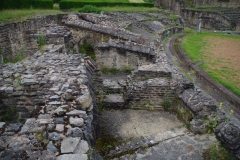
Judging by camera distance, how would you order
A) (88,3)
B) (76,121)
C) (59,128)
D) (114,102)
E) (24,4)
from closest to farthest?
(59,128) → (76,121) → (114,102) → (24,4) → (88,3)

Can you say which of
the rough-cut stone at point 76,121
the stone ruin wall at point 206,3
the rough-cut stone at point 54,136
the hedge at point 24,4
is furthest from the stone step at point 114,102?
the stone ruin wall at point 206,3

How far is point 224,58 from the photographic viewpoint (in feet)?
35.1

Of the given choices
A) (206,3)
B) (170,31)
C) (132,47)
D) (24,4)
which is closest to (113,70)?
(132,47)

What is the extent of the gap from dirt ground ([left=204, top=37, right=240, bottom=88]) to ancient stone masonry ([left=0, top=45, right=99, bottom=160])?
5885 millimetres

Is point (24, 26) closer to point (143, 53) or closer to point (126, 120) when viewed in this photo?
point (143, 53)

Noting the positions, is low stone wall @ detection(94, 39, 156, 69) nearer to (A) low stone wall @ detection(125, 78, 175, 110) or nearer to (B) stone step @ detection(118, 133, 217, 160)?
(A) low stone wall @ detection(125, 78, 175, 110)

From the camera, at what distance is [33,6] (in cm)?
1638

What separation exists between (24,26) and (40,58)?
25.6ft

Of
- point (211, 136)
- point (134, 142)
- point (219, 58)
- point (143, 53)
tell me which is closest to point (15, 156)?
point (134, 142)

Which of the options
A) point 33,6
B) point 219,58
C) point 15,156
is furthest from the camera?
point 33,6

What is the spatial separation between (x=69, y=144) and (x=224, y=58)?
9895 mm

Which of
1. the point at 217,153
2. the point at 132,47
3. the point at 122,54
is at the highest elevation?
the point at 132,47

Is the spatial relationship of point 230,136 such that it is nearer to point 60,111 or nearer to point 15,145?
point 60,111

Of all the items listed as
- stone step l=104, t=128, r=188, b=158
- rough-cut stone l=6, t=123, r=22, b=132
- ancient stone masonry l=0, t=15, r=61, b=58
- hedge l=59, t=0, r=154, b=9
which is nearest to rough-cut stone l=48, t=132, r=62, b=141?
rough-cut stone l=6, t=123, r=22, b=132
